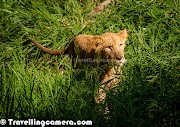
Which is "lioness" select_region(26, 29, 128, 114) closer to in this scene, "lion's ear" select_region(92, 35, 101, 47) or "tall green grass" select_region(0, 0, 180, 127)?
"lion's ear" select_region(92, 35, 101, 47)

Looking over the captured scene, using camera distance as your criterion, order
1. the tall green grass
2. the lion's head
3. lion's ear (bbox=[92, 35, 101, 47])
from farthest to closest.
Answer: lion's ear (bbox=[92, 35, 101, 47])
the lion's head
the tall green grass

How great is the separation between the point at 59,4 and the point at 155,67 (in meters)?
3.42

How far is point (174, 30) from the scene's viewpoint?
168 inches

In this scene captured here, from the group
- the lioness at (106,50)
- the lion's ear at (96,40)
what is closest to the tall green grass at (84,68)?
the lioness at (106,50)

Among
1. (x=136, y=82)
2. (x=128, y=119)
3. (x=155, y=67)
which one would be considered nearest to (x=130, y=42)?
(x=155, y=67)

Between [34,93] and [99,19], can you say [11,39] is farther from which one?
[34,93]

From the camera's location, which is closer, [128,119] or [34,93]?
[128,119]

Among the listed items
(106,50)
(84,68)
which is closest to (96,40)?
(106,50)

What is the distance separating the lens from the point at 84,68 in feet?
12.6

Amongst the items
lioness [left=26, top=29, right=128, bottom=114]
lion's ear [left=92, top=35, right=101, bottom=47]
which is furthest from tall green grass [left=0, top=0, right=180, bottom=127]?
lion's ear [left=92, top=35, right=101, bottom=47]

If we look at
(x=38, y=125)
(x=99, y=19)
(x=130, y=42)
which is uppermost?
(x=99, y=19)

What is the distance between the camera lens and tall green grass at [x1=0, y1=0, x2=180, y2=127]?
2.69 m

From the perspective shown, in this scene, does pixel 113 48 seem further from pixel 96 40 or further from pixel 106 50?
pixel 96 40

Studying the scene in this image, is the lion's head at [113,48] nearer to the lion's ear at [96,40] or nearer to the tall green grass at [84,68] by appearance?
the lion's ear at [96,40]
